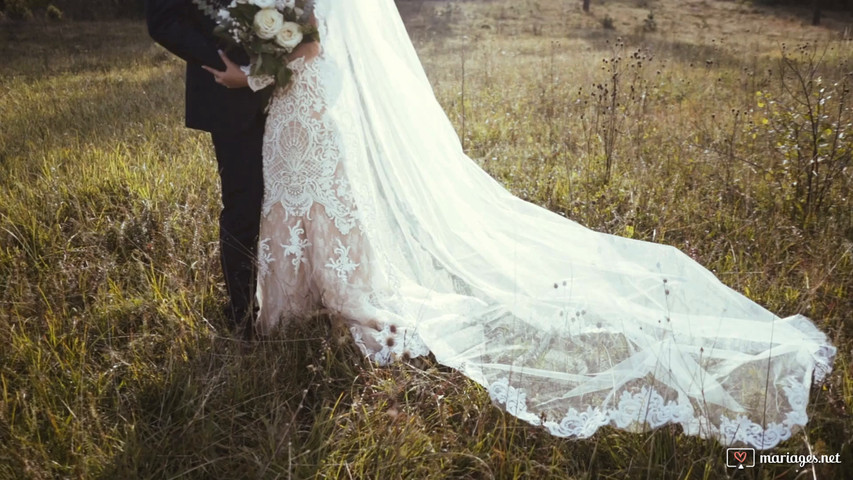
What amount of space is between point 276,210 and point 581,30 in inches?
741

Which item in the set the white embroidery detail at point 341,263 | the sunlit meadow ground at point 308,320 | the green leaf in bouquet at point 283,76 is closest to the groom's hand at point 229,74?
the green leaf in bouquet at point 283,76

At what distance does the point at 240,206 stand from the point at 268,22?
946 mm

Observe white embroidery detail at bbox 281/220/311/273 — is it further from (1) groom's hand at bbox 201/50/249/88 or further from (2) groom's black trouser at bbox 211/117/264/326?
(1) groom's hand at bbox 201/50/249/88

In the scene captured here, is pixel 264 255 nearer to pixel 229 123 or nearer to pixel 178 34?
pixel 229 123

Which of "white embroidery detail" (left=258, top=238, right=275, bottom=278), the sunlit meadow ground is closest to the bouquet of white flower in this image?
"white embroidery detail" (left=258, top=238, right=275, bottom=278)

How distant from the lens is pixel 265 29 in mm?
2441

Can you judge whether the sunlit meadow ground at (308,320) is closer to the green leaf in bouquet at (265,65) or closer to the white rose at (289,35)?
the green leaf in bouquet at (265,65)

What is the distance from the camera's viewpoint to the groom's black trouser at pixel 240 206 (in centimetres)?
281

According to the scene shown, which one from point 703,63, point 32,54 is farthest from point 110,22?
point 703,63

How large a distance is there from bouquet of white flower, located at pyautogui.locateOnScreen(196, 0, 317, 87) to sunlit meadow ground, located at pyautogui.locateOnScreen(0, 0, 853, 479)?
1.30 m

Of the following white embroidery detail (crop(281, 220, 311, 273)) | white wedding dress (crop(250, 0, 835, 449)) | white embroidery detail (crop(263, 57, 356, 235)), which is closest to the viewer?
white wedding dress (crop(250, 0, 835, 449))

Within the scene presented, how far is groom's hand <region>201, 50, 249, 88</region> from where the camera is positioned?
8.36 ft

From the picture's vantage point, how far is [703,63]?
1092 cm

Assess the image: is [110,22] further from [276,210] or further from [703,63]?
[276,210]
